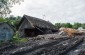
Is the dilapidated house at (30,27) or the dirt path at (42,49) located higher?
the dilapidated house at (30,27)

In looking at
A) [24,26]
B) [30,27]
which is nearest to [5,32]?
[30,27]

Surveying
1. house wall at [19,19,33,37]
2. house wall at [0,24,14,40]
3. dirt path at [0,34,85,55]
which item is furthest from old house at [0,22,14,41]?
house wall at [19,19,33,37]

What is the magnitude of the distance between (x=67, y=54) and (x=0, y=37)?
11609 mm

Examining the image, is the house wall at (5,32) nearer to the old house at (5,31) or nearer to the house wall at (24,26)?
the old house at (5,31)

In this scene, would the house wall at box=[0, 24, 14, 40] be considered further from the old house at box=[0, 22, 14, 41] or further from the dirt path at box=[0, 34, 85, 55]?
the dirt path at box=[0, 34, 85, 55]

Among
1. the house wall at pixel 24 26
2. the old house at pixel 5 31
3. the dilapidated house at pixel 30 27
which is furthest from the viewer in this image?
the house wall at pixel 24 26

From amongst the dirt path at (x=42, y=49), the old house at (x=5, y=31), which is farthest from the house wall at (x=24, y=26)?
the dirt path at (x=42, y=49)

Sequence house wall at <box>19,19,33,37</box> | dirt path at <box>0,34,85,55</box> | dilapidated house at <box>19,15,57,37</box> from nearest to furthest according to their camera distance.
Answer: dirt path at <box>0,34,85,55</box> < dilapidated house at <box>19,15,57,37</box> < house wall at <box>19,19,33,37</box>

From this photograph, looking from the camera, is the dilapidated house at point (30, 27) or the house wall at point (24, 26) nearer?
the dilapidated house at point (30, 27)

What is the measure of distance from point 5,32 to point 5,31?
0.19m

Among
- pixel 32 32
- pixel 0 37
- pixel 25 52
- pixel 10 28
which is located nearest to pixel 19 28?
pixel 32 32

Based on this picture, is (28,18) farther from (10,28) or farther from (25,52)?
(25,52)

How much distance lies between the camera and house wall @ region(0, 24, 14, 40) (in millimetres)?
26016

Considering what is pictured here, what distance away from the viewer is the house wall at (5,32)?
1024 inches
